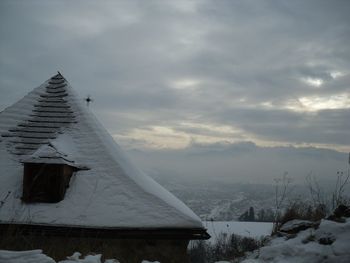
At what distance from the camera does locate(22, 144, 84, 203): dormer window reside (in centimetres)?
757

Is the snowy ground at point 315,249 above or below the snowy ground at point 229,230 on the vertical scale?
above

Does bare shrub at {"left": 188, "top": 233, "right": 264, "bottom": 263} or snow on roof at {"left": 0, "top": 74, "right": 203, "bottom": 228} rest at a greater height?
snow on roof at {"left": 0, "top": 74, "right": 203, "bottom": 228}

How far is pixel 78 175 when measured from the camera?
8.06 meters

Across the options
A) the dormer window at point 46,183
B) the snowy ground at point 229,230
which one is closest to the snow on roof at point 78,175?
the dormer window at point 46,183

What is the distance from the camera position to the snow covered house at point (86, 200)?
23.2ft

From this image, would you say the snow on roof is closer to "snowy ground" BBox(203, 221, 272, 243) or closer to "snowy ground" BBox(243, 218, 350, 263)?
"snowy ground" BBox(203, 221, 272, 243)

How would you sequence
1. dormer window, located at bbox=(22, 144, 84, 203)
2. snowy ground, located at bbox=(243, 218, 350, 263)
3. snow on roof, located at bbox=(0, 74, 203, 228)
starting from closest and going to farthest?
1. snowy ground, located at bbox=(243, 218, 350, 263)
2. snow on roof, located at bbox=(0, 74, 203, 228)
3. dormer window, located at bbox=(22, 144, 84, 203)

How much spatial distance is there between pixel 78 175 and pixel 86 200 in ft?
2.72

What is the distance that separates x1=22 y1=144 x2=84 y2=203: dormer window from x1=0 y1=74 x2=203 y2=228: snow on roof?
0.16 ft

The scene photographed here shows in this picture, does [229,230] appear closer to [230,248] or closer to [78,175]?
[230,248]

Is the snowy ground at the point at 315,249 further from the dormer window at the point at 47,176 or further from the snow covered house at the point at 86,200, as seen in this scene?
the dormer window at the point at 47,176

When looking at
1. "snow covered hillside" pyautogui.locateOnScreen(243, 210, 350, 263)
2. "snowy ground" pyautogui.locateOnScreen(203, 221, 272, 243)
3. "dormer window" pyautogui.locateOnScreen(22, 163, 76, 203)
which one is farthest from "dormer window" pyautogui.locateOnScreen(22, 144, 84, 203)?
"snow covered hillside" pyautogui.locateOnScreen(243, 210, 350, 263)

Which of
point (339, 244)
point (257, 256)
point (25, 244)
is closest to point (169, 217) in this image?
point (25, 244)

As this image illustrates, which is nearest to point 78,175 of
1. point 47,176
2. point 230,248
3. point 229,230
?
point 47,176
